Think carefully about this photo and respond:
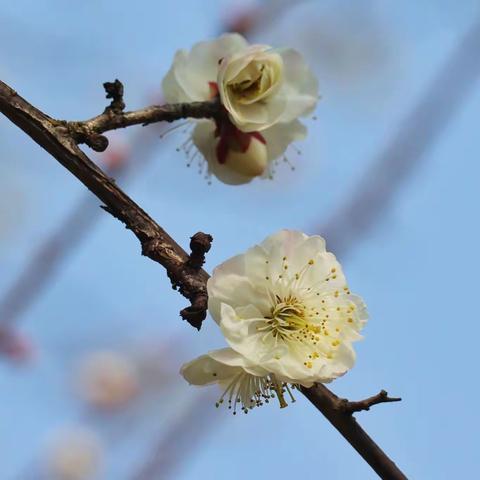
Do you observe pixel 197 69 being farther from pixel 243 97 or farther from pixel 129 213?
pixel 129 213

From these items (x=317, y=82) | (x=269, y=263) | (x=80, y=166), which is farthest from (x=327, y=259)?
Answer: (x=317, y=82)

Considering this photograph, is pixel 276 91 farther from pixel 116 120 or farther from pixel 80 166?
pixel 80 166

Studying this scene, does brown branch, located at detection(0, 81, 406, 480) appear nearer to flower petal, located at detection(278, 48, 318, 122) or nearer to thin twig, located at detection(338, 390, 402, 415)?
thin twig, located at detection(338, 390, 402, 415)

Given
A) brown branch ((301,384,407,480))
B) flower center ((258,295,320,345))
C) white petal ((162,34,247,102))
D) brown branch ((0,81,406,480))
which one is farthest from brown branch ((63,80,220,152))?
brown branch ((301,384,407,480))

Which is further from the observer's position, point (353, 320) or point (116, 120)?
point (116, 120)

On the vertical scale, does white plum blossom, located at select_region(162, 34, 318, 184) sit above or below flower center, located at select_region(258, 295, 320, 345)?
above
